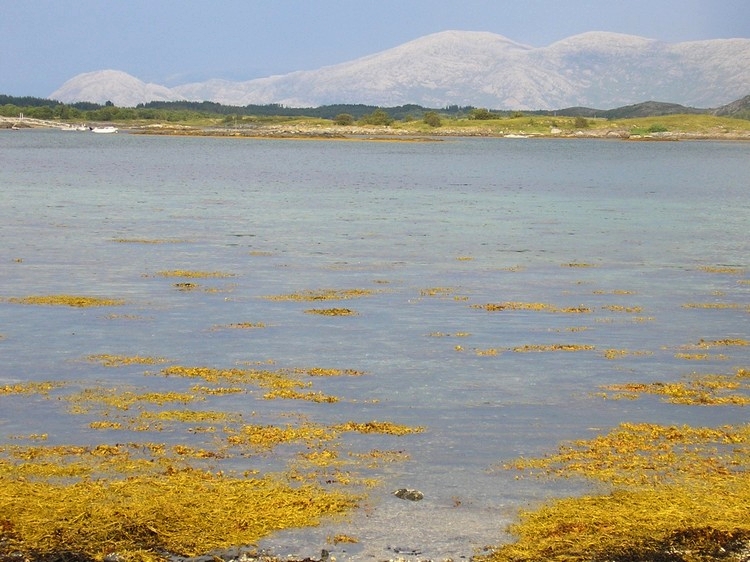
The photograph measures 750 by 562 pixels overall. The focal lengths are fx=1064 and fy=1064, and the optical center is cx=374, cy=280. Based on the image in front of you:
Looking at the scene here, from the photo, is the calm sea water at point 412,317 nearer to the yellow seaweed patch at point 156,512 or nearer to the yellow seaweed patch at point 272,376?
the yellow seaweed patch at point 272,376

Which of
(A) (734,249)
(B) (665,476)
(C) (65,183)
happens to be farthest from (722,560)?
(C) (65,183)

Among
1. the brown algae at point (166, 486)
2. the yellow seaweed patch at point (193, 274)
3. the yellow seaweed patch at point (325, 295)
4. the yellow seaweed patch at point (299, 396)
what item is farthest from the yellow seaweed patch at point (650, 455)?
the yellow seaweed patch at point (193, 274)

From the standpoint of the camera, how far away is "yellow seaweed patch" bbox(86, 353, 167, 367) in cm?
1803

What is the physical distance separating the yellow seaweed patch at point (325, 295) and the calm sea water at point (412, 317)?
1.97 ft

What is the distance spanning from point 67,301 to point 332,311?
5.91m

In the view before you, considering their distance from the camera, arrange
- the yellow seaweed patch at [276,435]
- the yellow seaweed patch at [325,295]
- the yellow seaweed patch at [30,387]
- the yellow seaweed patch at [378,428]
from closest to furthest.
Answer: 1. the yellow seaweed patch at [276,435]
2. the yellow seaweed patch at [378,428]
3. the yellow seaweed patch at [30,387]
4. the yellow seaweed patch at [325,295]

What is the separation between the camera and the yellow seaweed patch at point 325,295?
82.0 ft

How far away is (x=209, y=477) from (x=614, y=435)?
220 inches

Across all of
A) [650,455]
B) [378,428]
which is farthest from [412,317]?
[650,455]

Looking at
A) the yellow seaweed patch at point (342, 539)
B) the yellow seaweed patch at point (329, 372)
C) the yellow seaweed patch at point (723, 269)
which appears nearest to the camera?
the yellow seaweed patch at point (342, 539)

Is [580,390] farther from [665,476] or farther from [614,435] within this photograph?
[665,476]

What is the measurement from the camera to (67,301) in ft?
77.5

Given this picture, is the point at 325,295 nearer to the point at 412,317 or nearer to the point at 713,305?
the point at 412,317

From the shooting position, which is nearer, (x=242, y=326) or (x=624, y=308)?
(x=242, y=326)
